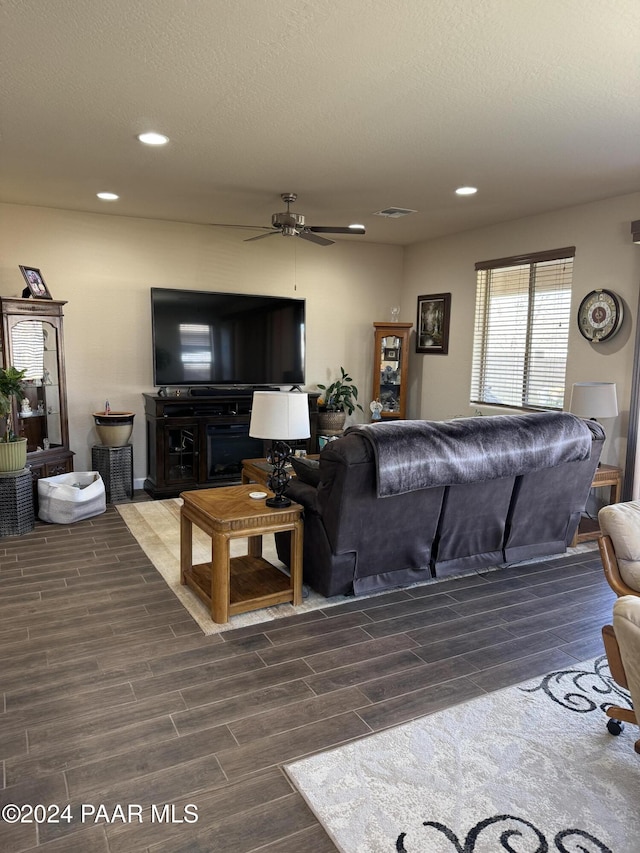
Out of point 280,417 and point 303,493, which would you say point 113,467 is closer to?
point 303,493

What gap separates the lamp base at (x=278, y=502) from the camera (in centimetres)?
318

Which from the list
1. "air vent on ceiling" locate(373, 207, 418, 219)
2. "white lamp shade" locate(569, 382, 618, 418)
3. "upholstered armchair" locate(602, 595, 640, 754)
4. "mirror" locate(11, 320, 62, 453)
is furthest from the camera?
"air vent on ceiling" locate(373, 207, 418, 219)

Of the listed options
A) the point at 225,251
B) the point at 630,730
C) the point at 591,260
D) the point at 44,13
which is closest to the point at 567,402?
the point at 591,260

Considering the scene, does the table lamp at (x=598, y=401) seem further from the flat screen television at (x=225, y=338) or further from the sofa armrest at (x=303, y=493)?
the flat screen television at (x=225, y=338)

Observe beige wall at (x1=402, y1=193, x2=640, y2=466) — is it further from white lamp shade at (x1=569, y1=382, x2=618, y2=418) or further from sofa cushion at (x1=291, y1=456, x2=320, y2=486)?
sofa cushion at (x1=291, y1=456, x2=320, y2=486)

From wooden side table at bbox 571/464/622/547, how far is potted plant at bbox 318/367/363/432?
2770mm

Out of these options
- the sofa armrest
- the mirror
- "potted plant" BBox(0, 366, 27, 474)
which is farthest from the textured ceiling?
the sofa armrest

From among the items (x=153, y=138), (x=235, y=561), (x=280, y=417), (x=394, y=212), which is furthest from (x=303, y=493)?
(x=394, y=212)

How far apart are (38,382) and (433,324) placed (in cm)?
416

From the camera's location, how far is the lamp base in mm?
3181

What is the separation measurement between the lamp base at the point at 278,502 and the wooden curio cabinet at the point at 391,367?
371cm

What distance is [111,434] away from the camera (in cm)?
529

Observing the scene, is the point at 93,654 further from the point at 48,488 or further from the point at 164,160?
the point at 164,160

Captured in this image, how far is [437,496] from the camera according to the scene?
10.7 ft
